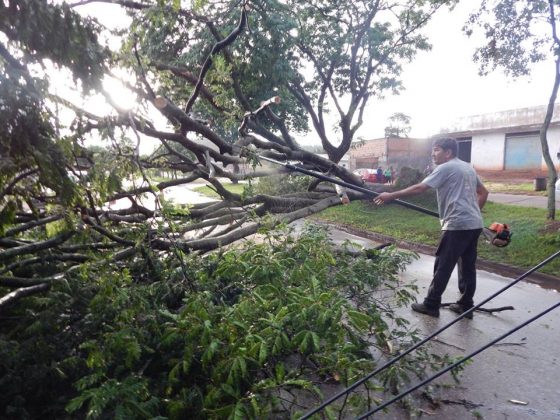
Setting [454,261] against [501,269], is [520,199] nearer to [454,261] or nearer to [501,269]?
[501,269]

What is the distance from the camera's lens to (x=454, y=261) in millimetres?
3922

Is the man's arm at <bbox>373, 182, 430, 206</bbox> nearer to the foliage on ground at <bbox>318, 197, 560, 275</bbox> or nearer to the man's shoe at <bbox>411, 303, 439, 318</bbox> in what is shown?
the man's shoe at <bbox>411, 303, 439, 318</bbox>

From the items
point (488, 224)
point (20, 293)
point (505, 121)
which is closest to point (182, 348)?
point (20, 293)

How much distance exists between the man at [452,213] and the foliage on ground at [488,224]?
2667 millimetres

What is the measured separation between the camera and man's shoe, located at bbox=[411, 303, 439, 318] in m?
4.03

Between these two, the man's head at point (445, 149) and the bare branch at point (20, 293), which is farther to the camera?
the man's head at point (445, 149)

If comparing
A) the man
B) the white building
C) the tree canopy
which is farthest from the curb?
the white building

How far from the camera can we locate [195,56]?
8047 millimetres

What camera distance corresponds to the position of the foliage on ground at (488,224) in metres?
6.57

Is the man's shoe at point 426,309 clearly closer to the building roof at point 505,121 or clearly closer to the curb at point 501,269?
the curb at point 501,269

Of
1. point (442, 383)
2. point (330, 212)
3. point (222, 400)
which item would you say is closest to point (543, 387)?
point (442, 383)

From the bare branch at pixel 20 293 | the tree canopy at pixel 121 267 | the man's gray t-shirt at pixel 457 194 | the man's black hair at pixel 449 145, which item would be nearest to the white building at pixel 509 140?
the man's black hair at pixel 449 145

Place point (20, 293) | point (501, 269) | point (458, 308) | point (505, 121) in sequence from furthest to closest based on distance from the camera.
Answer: point (505, 121)
point (501, 269)
point (458, 308)
point (20, 293)

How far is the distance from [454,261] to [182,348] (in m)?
2.79
